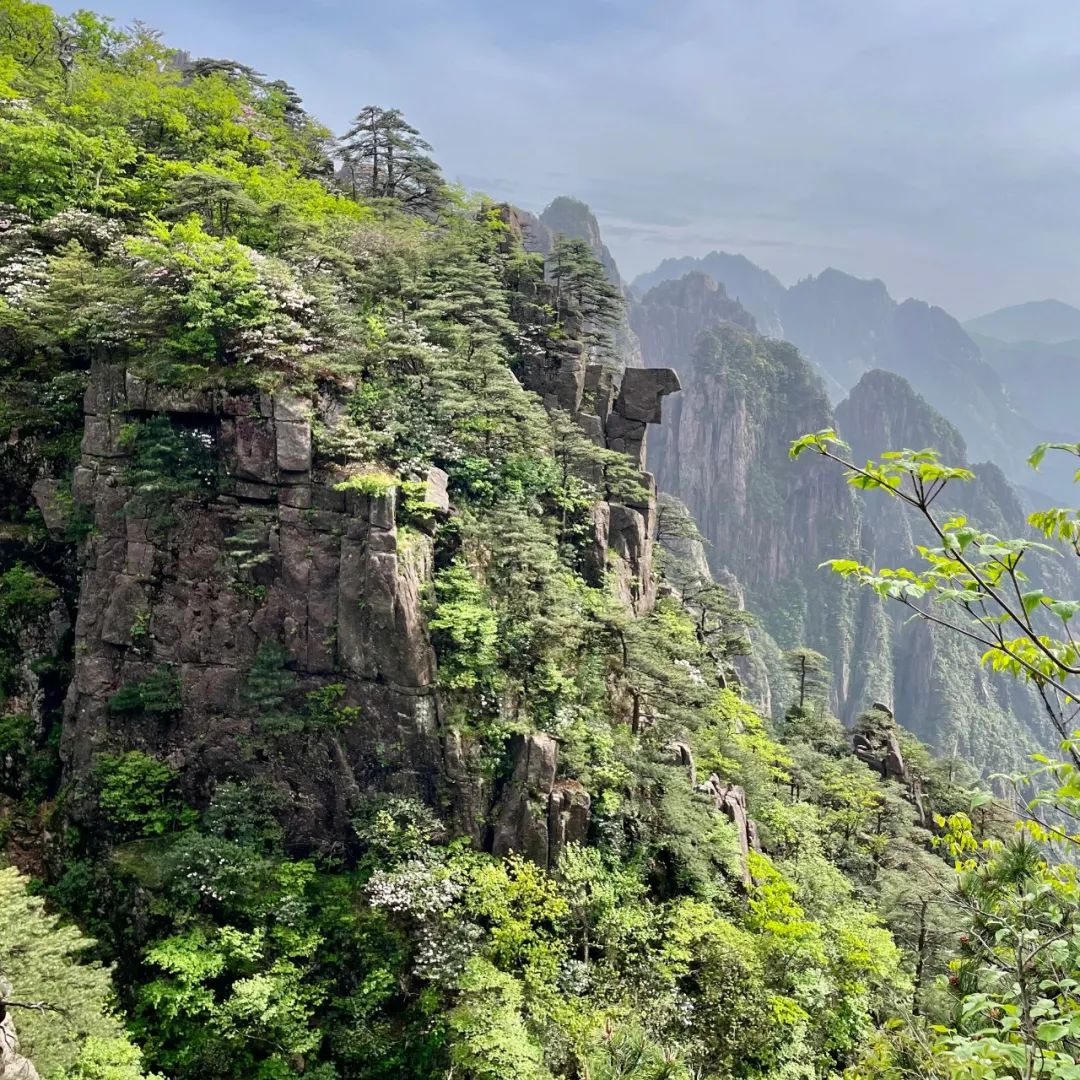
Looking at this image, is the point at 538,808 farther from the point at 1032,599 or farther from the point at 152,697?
the point at 1032,599

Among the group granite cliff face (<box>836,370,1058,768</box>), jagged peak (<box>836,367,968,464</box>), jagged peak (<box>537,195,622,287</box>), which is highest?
jagged peak (<box>537,195,622,287</box>)

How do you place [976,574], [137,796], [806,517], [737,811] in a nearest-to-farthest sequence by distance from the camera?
[976,574] → [137,796] → [737,811] → [806,517]

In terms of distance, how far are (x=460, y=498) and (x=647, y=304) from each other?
631 feet

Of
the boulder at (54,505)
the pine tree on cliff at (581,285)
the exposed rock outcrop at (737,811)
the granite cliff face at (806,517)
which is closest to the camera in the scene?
the boulder at (54,505)

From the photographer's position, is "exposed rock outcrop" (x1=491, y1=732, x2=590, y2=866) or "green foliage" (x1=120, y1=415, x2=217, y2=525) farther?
"green foliage" (x1=120, y1=415, x2=217, y2=525)

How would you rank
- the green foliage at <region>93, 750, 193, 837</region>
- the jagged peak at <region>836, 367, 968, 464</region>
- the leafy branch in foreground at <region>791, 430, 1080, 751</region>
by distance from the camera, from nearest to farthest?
the leafy branch in foreground at <region>791, 430, 1080, 751</region> → the green foliage at <region>93, 750, 193, 837</region> → the jagged peak at <region>836, 367, 968, 464</region>

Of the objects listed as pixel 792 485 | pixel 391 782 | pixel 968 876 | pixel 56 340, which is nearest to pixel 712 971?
pixel 391 782

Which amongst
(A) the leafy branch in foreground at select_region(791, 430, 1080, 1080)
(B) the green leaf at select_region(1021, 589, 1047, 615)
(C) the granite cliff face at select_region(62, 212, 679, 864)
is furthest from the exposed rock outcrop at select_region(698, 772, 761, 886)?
(B) the green leaf at select_region(1021, 589, 1047, 615)

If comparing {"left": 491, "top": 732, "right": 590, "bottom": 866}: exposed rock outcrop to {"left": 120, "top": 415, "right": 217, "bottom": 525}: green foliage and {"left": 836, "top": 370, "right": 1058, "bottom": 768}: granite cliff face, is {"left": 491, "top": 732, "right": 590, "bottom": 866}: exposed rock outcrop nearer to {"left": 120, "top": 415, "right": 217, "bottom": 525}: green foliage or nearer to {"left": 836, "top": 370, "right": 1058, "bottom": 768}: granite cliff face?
{"left": 120, "top": 415, "right": 217, "bottom": 525}: green foliage

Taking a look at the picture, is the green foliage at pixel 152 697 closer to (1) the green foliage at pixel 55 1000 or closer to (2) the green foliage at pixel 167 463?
(2) the green foliage at pixel 167 463

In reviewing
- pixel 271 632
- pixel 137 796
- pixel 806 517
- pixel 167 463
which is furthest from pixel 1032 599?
pixel 806 517

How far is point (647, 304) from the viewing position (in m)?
196

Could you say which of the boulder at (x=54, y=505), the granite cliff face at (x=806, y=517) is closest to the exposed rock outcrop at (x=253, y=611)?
the boulder at (x=54, y=505)

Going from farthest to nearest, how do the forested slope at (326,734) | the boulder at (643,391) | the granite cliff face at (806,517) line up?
the granite cliff face at (806,517) < the boulder at (643,391) < the forested slope at (326,734)
